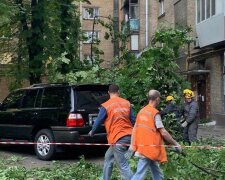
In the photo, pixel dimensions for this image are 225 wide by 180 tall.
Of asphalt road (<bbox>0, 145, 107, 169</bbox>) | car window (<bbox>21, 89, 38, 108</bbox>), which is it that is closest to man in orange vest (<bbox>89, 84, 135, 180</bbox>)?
asphalt road (<bbox>0, 145, 107, 169</bbox>)

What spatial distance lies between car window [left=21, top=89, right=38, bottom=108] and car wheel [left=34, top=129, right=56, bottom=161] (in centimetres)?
94

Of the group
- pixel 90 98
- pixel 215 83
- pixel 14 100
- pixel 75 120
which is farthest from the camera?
pixel 215 83

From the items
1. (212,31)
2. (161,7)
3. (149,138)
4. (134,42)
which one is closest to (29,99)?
(149,138)

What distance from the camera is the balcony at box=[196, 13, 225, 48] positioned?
1951 cm

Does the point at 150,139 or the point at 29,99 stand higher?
the point at 29,99

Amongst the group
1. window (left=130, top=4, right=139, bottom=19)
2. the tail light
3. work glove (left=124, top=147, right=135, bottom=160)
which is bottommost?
work glove (left=124, top=147, right=135, bottom=160)

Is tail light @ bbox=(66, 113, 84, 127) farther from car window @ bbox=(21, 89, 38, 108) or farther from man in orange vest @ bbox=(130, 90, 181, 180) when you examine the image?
man in orange vest @ bbox=(130, 90, 181, 180)

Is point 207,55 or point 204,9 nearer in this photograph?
point 204,9

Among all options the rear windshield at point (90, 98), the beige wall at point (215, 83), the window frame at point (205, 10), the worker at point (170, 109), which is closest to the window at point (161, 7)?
the window frame at point (205, 10)

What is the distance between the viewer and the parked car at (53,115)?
11258 millimetres

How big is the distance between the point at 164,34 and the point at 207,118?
31.9 feet

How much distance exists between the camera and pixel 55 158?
11859 mm

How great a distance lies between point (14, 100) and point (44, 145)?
2.05 meters

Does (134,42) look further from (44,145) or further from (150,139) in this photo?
(150,139)
